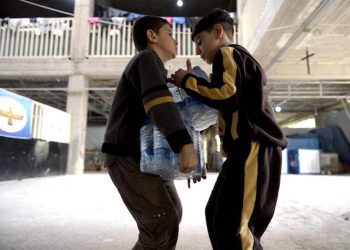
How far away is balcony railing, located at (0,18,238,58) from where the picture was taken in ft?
31.1

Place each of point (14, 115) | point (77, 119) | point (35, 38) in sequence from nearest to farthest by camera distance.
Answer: point (14, 115), point (77, 119), point (35, 38)

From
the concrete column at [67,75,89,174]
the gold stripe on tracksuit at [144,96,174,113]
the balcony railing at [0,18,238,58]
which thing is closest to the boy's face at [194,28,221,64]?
the gold stripe on tracksuit at [144,96,174,113]

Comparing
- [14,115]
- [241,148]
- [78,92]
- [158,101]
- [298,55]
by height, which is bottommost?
[241,148]

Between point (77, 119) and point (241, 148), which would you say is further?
point (77, 119)

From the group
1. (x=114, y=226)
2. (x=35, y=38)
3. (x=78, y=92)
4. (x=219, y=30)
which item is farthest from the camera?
(x=35, y=38)

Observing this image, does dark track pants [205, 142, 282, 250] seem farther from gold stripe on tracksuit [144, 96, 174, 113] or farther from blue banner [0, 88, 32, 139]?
blue banner [0, 88, 32, 139]

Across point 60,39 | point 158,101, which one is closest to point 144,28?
point 158,101

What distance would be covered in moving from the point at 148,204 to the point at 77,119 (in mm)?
8532

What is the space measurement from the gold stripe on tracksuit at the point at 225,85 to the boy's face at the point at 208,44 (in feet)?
0.50

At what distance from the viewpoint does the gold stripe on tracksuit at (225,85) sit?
0.98 meters

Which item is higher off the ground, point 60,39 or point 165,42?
point 60,39

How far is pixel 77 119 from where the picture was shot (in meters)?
9.11

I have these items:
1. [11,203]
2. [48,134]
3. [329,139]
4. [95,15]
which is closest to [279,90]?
[329,139]

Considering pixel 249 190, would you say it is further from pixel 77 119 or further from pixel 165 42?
pixel 77 119
